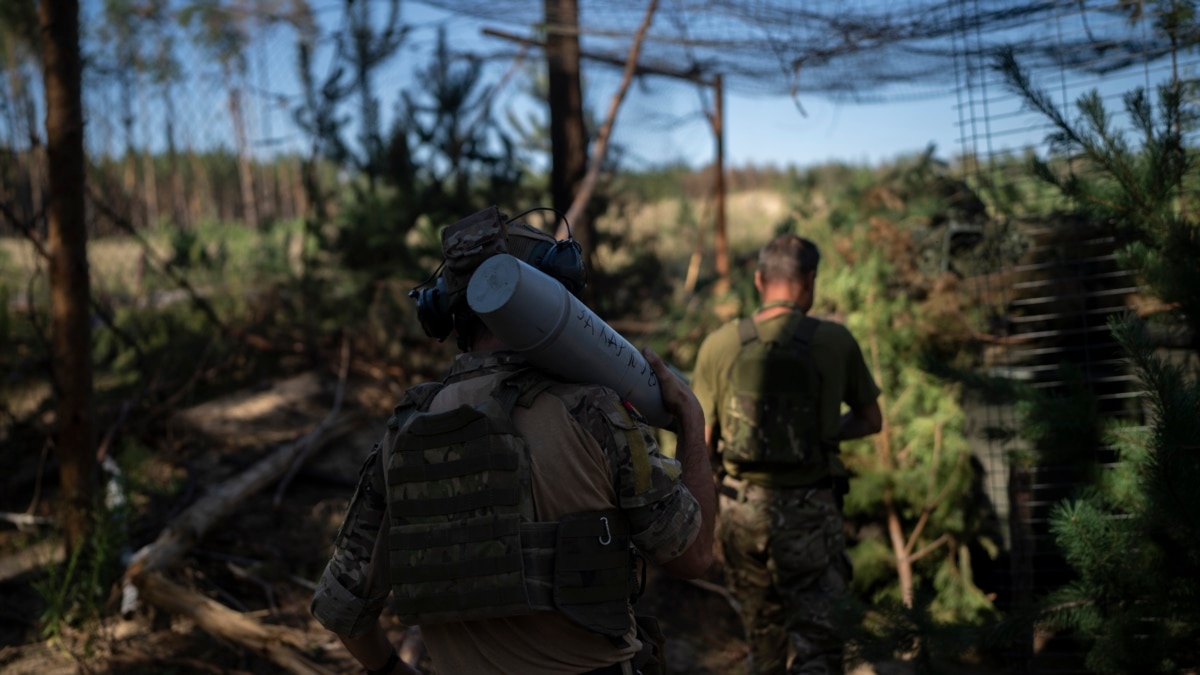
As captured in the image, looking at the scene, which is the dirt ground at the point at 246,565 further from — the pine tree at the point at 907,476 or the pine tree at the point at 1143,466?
the pine tree at the point at 1143,466

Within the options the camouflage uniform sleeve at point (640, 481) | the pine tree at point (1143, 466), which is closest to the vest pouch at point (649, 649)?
the camouflage uniform sleeve at point (640, 481)

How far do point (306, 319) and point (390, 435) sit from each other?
6.28 meters

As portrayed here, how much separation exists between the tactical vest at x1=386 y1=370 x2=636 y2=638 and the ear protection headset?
11.5 inches

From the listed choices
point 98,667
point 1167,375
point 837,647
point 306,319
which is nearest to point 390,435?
point 1167,375

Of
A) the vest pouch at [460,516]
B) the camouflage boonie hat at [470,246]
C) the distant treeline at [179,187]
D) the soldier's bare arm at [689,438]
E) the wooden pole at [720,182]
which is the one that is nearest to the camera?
the vest pouch at [460,516]

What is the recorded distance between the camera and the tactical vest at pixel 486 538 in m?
1.92

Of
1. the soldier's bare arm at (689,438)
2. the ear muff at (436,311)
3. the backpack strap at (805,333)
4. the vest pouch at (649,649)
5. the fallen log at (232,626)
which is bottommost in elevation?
the fallen log at (232,626)

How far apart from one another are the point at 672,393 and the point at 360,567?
80 cm

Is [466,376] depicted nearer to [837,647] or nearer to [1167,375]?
[1167,375]

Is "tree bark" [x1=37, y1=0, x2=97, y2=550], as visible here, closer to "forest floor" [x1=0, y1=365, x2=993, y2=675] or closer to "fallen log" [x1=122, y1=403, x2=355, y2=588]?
"fallen log" [x1=122, y1=403, x2=355, y2=588]

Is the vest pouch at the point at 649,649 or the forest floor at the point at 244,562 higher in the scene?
the vest pouch at the point at 649,649

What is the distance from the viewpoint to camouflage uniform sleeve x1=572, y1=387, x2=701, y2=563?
1.97m

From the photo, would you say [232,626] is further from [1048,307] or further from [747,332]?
[1048,307]

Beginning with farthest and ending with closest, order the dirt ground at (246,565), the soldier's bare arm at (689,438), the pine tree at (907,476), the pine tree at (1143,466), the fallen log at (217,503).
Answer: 1. the pine tree at (907,476)
2. the fallen log at (217,503)
3. the dirt ground at (246,565)
4. the pine tree at (1143,466)
5. the soldier's bare arm at (689,438)
